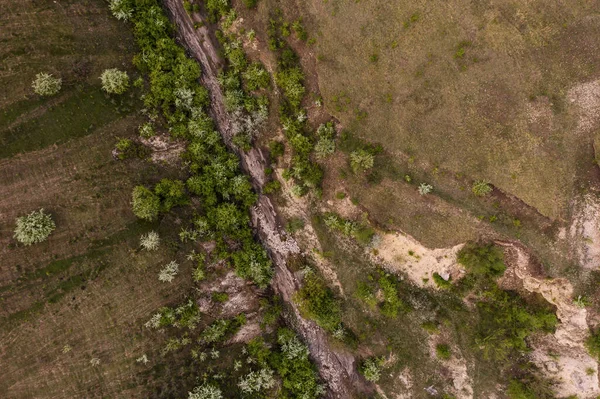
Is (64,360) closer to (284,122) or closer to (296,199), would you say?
(296,199)

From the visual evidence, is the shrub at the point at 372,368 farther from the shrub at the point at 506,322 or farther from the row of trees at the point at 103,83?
the row of trees at the point at 103,83

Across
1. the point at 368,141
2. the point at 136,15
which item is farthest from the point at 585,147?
the point at 136,15

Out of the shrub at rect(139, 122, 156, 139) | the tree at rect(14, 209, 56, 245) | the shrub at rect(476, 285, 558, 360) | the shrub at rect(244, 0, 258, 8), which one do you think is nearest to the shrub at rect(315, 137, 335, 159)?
the shrub at rect(244, 0, 258, 8)

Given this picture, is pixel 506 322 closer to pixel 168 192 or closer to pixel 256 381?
pixel 256 381

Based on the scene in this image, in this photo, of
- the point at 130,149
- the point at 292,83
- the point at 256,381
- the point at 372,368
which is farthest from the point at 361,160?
the point at 256,381

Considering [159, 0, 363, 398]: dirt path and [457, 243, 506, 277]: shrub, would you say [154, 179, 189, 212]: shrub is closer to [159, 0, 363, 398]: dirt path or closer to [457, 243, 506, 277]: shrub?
[159, 0, 363, 398]: dirt path

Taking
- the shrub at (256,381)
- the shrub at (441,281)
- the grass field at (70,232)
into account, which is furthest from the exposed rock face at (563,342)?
the grass field at (70,232)
